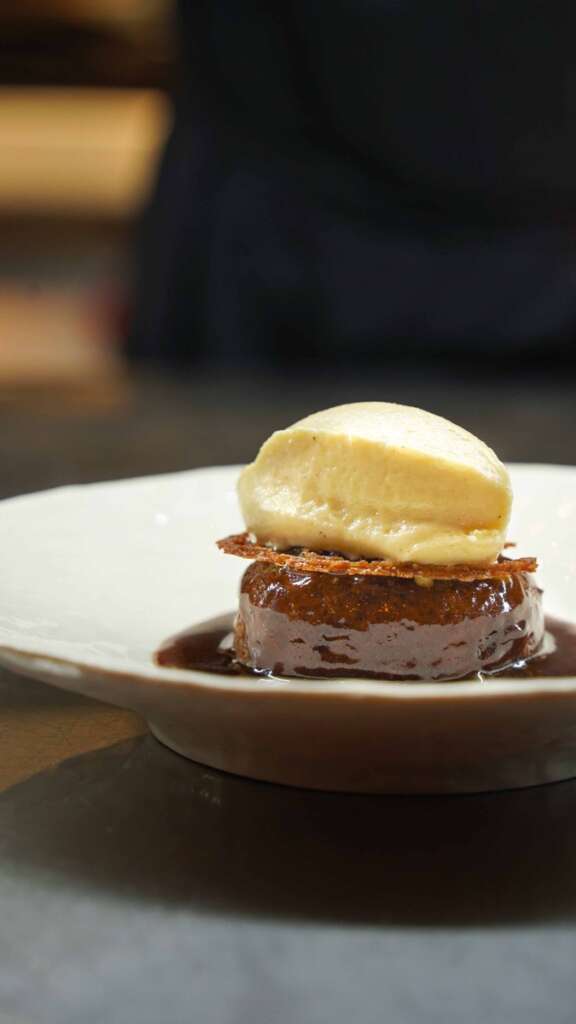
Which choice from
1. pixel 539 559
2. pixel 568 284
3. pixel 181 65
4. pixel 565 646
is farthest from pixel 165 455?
pixel 181 65

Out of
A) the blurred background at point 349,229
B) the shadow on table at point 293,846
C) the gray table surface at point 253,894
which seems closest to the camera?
the gray table surface at point 253,894

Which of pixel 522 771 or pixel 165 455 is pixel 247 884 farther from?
pixel 165 455

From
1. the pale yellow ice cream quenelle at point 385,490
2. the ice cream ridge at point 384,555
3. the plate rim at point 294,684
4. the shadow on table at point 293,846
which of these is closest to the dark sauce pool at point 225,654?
the ice cream ridge at point 384,555

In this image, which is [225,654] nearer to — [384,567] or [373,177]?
[384,567]

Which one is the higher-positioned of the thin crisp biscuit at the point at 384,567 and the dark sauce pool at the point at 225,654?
the thin crisp biscuit at the point at 384,567

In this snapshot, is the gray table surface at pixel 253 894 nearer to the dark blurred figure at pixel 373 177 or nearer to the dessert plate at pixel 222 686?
the dessert plate at pixel 222 686

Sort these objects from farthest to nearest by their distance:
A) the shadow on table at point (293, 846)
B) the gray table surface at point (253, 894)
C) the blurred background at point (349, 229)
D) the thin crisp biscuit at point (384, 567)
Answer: the blurred background at point (349, 229) → the thin crisp biscuit at point (384, 567) → the shadow on table at point (293, 846) → the gray table surface at point (253, 894)

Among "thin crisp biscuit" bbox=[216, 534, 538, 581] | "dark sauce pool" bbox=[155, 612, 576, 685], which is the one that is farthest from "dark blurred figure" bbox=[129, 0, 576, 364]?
"thin crisp biscuit" bbox=[216, 534, 538, 581]
